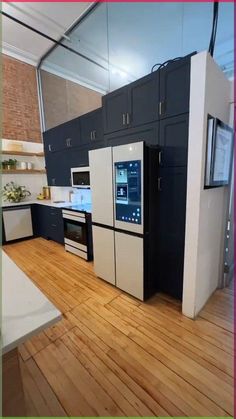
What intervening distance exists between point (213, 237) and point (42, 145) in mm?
4498

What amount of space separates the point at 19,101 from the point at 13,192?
208 cm

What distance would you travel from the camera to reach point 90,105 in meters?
5.16

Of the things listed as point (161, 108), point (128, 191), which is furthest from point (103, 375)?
point (161, 108)

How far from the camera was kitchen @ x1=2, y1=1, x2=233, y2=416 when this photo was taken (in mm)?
1364

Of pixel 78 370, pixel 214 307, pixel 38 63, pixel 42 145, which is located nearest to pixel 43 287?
pixel 78 370

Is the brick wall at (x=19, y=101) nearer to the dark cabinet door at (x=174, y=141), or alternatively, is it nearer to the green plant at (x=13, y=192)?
the green plant at (x=13, y=192)

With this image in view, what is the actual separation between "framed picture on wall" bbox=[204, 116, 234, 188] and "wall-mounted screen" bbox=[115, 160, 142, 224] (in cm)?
65

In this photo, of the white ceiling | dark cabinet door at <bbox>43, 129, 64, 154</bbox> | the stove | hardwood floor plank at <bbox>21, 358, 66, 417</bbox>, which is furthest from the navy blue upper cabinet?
hardwood floor plank at <bbox>21, 358, 66, 417</bbox>

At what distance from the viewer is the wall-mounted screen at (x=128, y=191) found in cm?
203

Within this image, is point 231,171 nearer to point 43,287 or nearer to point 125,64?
point 43,287

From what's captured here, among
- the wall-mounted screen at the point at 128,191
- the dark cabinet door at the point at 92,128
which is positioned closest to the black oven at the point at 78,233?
the wall-mounted screen at the point at 128,191

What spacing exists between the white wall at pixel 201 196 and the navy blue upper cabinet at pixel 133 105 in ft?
1.60

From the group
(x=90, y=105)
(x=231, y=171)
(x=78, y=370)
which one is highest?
(x=90, y=105)

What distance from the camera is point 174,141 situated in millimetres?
1994
